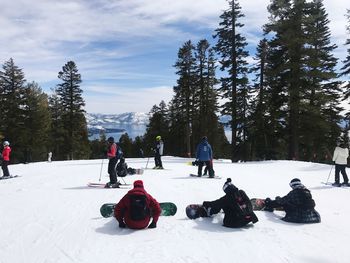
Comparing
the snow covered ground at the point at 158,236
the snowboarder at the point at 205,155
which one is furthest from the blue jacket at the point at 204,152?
the snow covered ground at the point at 158,236

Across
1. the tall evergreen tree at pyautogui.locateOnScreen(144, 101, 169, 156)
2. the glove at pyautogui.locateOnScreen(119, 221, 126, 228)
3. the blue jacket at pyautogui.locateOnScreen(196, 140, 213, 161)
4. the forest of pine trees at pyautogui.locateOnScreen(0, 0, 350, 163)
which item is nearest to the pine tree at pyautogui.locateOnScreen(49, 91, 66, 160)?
the forest of pine trees at pyautogui.locateOnScreen(0, 0, 350, 163)

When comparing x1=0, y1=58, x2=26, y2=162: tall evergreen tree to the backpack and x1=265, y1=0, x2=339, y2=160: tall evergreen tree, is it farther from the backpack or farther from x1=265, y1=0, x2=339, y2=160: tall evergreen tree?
the backpack

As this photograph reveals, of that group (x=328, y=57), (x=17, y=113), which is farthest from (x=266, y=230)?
(x=17, y=113)

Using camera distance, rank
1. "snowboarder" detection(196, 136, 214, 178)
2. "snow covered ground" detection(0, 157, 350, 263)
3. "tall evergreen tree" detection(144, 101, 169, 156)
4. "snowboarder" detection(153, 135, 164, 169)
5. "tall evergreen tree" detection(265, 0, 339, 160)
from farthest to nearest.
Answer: "tall evergreen tree" detection(144, 101, 169, 156)
"tall evergreen tree" detection(265, 0, 339, 160)
"snowboarder" detection(153, 135, 164, 169)
"snowboarder" detection(196, 136, 214, 178)
"snow covered ground" detection(0, 157, 350, 263)

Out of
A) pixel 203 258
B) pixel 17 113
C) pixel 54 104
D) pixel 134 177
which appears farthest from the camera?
pixel 54 104

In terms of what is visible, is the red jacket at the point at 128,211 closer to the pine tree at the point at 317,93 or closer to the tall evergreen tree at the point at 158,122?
the pine tree at the point at 317,93

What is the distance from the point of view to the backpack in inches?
313

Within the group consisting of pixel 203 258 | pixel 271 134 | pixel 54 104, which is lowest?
pixel 203 258

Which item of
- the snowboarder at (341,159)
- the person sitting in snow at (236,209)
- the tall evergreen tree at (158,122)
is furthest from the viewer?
the tall evergreen tree at (158,122)

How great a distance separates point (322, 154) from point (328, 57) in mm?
11480

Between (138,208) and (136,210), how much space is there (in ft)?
0.29

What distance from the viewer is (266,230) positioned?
8188 mm

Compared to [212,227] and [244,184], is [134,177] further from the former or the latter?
[212,227]

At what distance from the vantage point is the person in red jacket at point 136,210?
798 centimetres
